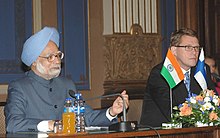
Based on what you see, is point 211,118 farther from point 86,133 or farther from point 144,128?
point 86,133

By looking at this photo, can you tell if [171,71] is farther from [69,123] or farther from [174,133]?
[69,123]

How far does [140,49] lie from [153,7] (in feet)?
1.86

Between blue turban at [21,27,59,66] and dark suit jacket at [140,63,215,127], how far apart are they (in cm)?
107

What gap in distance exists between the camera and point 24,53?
15.4 feet

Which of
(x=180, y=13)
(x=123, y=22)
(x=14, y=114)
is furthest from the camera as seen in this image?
(x=180, y=13)

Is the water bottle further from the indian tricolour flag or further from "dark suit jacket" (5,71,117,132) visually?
the indian tricolour flag

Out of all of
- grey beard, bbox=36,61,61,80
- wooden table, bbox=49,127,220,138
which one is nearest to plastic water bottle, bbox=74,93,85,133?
wooden table, bbox=49,127,220,138

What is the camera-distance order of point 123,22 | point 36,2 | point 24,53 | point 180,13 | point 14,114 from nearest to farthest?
point 14,114, point 24,53, point 36,2, point 123,22, point 180,13

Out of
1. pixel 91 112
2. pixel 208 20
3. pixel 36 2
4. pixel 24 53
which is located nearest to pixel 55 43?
pixel 24 53

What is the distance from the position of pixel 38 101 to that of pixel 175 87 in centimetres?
125

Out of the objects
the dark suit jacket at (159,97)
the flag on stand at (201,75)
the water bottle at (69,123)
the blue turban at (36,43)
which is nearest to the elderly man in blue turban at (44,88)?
the blue turban at (36,43)

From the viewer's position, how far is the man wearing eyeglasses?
5.30m

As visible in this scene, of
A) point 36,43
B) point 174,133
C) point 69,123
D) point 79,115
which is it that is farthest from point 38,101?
point 174,133

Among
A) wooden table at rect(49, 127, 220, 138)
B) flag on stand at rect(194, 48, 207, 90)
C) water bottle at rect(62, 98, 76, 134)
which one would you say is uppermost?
flag on stand at rect(194, 48, 207, 90)
